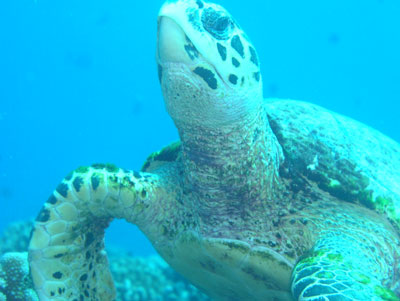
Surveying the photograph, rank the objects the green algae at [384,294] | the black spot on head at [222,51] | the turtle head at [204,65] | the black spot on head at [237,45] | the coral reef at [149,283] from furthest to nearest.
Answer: the coral reef at [149,283], the black spot on head at [237,45], the black spot on head at [222,51], the turtle head at [204,65], the green algae at [384,294]

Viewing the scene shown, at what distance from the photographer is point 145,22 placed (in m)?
61.5

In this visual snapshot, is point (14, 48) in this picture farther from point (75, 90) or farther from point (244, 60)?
point (244, 60)

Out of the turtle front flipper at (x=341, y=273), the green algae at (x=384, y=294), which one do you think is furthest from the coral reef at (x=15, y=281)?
the green algae at (x=384, y=294)

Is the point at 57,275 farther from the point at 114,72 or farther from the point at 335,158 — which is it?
the point at 114,72

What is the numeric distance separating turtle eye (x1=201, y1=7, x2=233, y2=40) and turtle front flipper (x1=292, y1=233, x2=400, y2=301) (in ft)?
4.57

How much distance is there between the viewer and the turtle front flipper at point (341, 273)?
1.51 m

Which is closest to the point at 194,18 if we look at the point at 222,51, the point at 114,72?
the point at 222,51

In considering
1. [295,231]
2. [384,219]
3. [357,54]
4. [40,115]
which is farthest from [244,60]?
[357,54]

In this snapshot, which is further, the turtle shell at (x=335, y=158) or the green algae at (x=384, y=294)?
the turtle shell at (x=335, y=158)

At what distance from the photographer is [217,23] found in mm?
1821

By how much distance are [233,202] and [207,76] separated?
3.19ft

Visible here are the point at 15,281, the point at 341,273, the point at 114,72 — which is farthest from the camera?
the point at 114,72

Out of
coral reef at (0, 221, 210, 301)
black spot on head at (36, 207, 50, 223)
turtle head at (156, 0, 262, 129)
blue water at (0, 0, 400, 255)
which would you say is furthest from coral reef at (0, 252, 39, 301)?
blue water at (0, 0, 400, 255)

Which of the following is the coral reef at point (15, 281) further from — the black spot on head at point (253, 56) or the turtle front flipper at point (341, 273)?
the black spot on head at point (253, 56)
